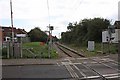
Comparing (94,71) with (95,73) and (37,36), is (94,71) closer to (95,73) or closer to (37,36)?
(95,73)

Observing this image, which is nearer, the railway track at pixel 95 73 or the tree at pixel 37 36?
the railway track at pixel 95 73

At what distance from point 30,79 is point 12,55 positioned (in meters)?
18.8

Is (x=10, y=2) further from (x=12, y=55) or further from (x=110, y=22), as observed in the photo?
(x=110, y=22)

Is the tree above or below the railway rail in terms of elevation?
above

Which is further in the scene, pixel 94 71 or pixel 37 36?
pixel 37 36

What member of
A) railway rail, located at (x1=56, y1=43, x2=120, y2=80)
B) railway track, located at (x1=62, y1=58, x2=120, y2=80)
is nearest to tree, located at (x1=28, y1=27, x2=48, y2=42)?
railway rail, located at (x1=56, y1=43, x2=120, y2=80)

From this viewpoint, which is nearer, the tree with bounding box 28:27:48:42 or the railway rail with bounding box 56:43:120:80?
the railway rail with bounding box 56:43:120:80

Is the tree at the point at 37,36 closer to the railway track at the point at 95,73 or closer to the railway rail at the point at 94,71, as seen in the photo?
the railway rail at the point at 94,71

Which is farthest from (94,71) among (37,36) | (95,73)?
(37,36)

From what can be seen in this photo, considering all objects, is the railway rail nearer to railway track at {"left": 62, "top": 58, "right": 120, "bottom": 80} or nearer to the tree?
railway track at {"left": 62, "top": 58, "right": 120, "bottom": 80}

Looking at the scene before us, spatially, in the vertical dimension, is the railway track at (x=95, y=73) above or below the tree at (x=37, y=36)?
below

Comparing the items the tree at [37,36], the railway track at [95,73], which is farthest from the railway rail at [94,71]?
the tree at [37,36]

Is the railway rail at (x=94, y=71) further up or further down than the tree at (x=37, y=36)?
further down

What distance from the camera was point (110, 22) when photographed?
81.5 meters
